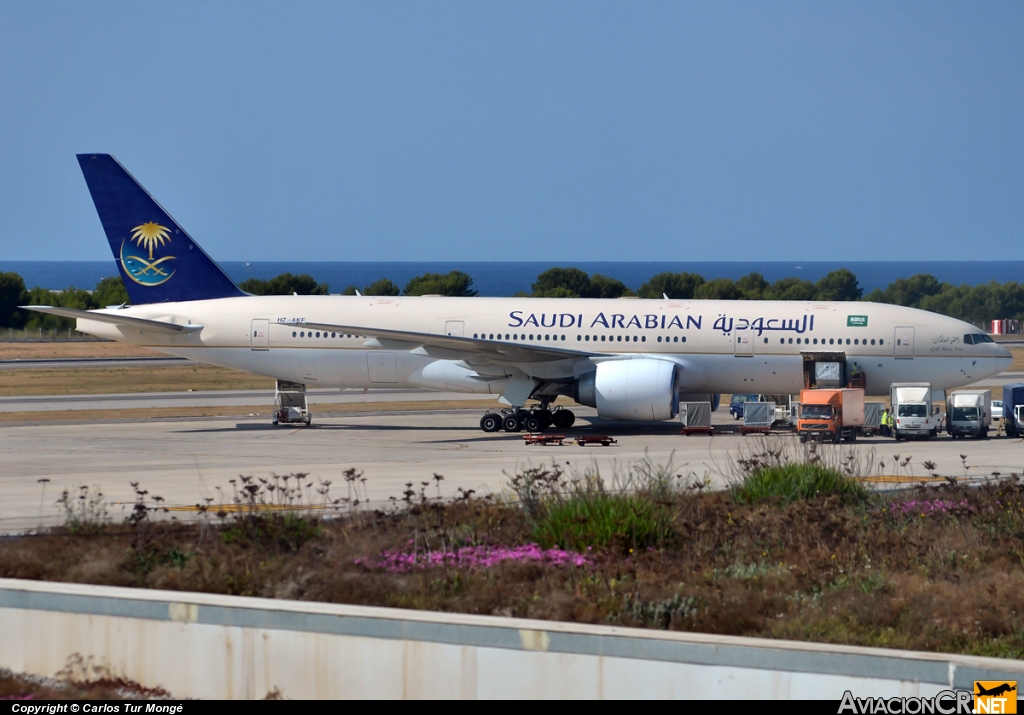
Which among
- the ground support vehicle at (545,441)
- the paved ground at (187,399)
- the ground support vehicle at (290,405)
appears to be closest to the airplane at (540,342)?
the ground support vehicle at (290,405)

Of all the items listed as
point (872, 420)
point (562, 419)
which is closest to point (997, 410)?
point (872, 420)

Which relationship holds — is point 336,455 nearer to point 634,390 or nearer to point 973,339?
point 634,390

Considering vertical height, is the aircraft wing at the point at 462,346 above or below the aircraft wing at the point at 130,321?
below

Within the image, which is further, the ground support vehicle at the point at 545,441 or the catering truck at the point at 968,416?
the catering truck at the point at 968,416

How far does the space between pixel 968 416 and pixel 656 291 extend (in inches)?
2648

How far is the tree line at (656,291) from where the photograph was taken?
323 feet

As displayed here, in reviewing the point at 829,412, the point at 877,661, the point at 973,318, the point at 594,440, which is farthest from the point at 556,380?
the point at 973,318

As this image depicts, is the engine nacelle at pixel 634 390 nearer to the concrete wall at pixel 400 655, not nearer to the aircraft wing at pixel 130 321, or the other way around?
the aircraft wing at pixel 130 321

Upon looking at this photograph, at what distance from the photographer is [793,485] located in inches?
736

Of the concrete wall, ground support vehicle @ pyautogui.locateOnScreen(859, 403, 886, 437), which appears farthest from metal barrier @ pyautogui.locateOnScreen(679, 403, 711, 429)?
the concrete wall

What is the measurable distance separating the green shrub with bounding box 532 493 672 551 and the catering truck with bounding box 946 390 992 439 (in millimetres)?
21869
